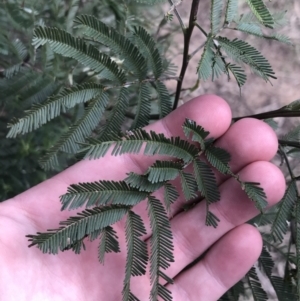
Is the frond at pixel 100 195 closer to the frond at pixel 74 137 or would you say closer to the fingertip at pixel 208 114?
the frond at pixel 74 137

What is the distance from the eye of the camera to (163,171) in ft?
2.69

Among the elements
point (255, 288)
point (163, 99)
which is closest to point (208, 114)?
point (163, 99)

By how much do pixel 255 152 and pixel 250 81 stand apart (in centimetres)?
127

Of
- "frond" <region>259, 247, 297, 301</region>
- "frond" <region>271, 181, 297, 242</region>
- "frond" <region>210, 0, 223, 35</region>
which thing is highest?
"frond" <region>210, 0, 223, 35</region>

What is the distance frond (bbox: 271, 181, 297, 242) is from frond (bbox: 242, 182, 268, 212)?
0.10m

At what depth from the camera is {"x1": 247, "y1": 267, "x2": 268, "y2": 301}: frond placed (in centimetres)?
100

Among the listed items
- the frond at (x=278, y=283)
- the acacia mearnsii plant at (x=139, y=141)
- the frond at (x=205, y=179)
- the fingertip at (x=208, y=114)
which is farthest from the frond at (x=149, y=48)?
the frond at (x=278, y=283)

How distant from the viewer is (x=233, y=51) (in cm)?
78

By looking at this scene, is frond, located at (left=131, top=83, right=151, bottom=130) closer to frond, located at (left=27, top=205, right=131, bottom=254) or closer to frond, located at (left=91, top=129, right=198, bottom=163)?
frond, located at (left=91, top=129, right=198, bottom=163)

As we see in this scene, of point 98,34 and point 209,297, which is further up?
point 98,34

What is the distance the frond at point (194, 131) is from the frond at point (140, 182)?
12cm

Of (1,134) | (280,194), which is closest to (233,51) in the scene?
(280,194)

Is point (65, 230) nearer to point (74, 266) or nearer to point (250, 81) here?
point (74, 266)

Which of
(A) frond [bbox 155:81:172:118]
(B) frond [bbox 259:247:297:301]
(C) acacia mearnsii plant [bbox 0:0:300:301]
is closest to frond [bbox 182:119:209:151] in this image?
(C) acacia mearnsii plant [bbox 0:0:300:301]
